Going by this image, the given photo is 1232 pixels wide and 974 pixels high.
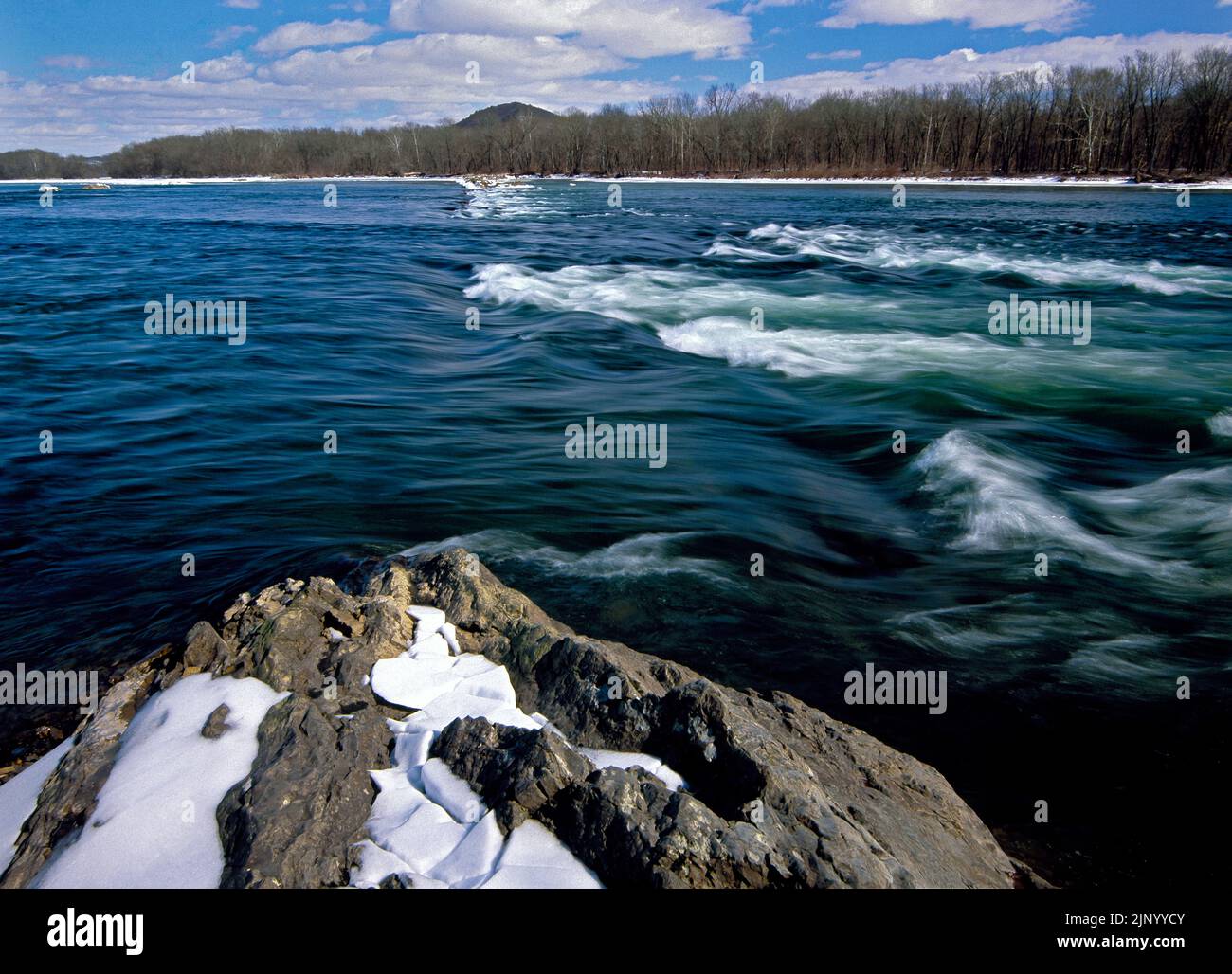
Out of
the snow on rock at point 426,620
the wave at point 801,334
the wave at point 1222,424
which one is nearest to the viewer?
the snow on rock at point 426,620

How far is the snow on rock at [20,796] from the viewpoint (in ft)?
9.21

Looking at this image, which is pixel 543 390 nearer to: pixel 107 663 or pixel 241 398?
pixel 241 398

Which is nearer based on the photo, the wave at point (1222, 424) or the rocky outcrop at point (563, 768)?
the rocky outcrop at point (563, 768)

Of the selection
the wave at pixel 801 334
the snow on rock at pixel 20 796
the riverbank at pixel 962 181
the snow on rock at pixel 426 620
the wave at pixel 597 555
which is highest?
the riverbank at pixel 962 181

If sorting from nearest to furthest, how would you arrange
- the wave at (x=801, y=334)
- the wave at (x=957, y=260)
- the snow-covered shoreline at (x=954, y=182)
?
1. the wave at (x=801, y=334)
2. the wave at (x=957, y=260)
3. the snow-covered shoreline at (x=954, y=182)

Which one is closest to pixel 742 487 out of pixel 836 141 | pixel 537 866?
pixel 537 866

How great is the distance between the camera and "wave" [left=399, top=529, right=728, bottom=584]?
5.79 m

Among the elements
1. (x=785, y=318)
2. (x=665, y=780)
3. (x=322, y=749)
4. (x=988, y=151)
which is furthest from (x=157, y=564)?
(x=988, y=151)

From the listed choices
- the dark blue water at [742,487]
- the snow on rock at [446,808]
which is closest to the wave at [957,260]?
the dark blue water at [742,487]

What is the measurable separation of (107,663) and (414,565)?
1.79 metres

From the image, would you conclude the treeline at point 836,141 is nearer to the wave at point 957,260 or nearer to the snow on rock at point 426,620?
the wave at point 957,260

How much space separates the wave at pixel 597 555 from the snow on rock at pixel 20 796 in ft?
8.07

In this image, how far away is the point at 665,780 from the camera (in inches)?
112

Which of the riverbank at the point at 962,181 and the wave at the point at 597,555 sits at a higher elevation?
the riverbank at the point at 962,181
